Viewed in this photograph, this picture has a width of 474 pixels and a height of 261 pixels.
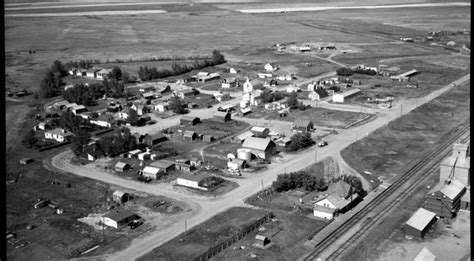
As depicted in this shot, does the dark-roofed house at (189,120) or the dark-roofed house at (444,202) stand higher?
the dark-roofed house at (189,120)

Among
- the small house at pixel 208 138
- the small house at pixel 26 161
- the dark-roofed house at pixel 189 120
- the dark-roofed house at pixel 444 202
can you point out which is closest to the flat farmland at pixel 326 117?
the dark-roofed house at pixel 189 120

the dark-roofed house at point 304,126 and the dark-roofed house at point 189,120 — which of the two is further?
the dark-roofed house at point 189,120

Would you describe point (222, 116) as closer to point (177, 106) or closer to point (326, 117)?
point (177, 106)

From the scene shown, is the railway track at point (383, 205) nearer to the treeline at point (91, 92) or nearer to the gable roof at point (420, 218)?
the gable roof at point (420, 218)

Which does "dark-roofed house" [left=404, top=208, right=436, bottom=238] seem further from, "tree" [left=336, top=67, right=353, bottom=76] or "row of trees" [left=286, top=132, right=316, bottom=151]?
"tree" [left=336, top=67, right=353, bottom=76]

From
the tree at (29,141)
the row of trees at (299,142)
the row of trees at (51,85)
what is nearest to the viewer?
the row of trees at (299,142)

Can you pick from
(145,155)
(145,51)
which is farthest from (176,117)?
(145,51)

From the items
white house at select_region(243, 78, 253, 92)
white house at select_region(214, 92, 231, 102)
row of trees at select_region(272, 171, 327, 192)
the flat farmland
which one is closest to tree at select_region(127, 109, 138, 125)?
white house at select_region(214, 92, 231, 102)

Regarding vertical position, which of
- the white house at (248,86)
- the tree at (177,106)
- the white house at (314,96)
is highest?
the white house at (248,86)
